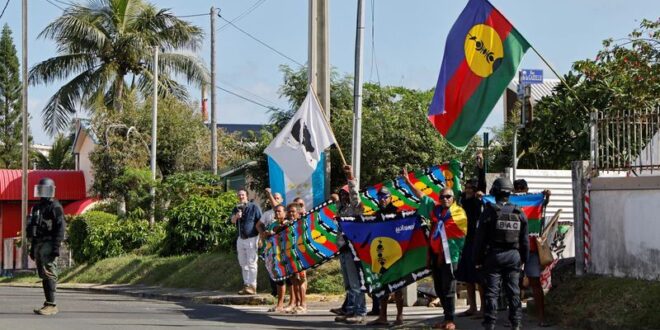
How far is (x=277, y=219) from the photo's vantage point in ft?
54.5

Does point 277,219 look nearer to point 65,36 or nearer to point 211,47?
point 211,47

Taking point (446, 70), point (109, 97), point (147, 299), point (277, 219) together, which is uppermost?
point (109, 97)

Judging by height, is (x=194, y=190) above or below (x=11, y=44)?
below

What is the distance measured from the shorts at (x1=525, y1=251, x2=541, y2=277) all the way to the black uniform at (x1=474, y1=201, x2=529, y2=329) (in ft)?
4.21

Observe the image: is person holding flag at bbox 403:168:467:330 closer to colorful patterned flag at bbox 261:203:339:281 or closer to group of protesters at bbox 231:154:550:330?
group of protesters at bbox 231:154:550:330

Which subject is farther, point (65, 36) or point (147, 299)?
point (65, 36)

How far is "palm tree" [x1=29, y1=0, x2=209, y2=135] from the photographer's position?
1656 inches

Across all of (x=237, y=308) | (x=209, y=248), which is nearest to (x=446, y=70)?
(x=237, y=308)

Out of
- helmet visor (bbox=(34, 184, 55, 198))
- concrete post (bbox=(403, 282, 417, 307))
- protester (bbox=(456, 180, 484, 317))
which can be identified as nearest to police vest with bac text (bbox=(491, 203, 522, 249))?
protester (bbox=(456, 180, 484, 317))

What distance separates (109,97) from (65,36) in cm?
308

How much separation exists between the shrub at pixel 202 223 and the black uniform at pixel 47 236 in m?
9.69

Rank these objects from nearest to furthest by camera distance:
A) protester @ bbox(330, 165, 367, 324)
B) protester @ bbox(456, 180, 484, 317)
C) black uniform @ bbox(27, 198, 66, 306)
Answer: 1. protester @ bbox(456, 180, 484, 317)
2. protester @ bbox(330, 165, 367, 324)
3. black uniform @ bbox(27, 198, 66, 306)

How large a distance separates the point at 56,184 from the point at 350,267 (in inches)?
1262

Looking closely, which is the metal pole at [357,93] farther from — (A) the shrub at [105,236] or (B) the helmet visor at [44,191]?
(A) the shrub at [105,236]
